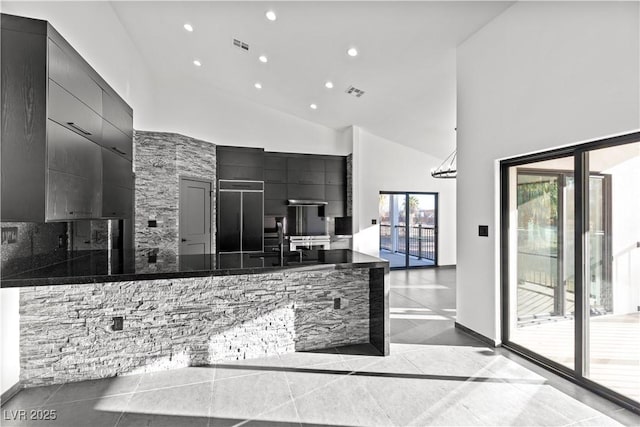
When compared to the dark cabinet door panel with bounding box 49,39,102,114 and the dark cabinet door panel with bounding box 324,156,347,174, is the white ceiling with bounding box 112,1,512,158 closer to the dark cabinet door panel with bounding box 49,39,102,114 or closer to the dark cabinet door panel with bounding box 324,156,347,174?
the dark cabinet door panel with bounding box 324,156,347,174

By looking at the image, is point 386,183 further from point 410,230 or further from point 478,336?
point 478,336

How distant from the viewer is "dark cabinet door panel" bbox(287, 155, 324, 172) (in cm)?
725

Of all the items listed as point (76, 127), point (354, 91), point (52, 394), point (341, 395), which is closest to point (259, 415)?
point (341, 395)

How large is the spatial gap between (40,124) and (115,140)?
1443mm

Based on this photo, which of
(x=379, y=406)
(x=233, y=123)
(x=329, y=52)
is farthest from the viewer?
(x=233, y=123)

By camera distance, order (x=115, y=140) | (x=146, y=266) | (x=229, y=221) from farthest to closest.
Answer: (x=229, y=221), (x=115, y=140), (x=146, y=266)

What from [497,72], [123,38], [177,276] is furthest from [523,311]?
[123,38]

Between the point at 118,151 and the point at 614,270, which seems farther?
the point at 118,151

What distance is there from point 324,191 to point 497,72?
4.50 metres

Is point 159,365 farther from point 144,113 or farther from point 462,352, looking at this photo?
point 144,113

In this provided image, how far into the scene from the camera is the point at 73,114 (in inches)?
101

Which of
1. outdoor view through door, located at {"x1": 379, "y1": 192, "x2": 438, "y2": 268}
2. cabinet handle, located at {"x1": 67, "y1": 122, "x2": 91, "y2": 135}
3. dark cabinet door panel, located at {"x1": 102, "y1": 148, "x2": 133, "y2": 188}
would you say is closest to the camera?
cabinet handle, located at {"x1": 67, "y1": 122, "x2": 91, "y2": 135}

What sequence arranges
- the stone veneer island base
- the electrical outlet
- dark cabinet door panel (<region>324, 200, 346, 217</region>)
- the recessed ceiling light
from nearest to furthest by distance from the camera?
the stone veneer island base < the electrical outlet < the recessed ceiling light < dark cabinet door panel (<region>324, 200, 346, 217</region>)

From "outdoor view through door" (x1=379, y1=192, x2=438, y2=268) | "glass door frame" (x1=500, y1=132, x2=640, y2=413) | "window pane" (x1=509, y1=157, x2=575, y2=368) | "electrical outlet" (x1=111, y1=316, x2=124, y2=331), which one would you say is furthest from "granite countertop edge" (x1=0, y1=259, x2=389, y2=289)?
"outdoor view through door" (x1=379, y1=192, x2=438, y2=268)
